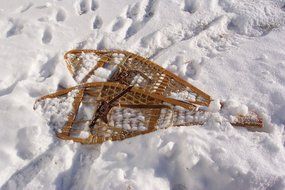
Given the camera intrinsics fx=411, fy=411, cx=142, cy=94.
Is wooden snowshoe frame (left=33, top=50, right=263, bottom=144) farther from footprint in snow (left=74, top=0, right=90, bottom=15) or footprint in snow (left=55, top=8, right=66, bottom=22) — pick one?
footprint in snow (left=74, top=0, right=90, bottom=15)

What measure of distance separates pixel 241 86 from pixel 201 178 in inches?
43.0

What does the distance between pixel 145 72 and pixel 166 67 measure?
24cm

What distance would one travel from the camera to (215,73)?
12.1 feet

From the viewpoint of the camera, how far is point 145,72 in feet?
11.9

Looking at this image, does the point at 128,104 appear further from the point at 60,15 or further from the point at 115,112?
the point at 60,15

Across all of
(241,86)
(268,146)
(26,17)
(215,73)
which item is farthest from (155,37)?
(268,146)

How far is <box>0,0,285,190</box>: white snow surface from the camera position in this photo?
281 cm

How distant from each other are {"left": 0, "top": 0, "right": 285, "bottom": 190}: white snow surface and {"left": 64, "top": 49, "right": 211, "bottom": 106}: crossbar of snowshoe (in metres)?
0.11

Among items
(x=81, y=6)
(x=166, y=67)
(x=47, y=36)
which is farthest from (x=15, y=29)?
(x=166, y=67)

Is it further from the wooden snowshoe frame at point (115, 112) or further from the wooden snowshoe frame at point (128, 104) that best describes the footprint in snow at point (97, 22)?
the wooden snowshoe frame at point (115, 112)

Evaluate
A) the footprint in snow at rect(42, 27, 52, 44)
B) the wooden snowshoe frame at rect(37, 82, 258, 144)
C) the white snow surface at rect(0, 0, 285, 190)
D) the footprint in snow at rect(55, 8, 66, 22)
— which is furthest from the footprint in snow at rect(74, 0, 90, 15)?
the wooden snowshoe frame at rect(37, 82, 258, 144)

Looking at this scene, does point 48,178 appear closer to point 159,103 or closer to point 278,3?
Result: point 159,103

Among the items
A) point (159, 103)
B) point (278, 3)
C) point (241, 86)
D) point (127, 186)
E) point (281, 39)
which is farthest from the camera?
point (278, 3)

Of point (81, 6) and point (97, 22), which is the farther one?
point (81, 6)
